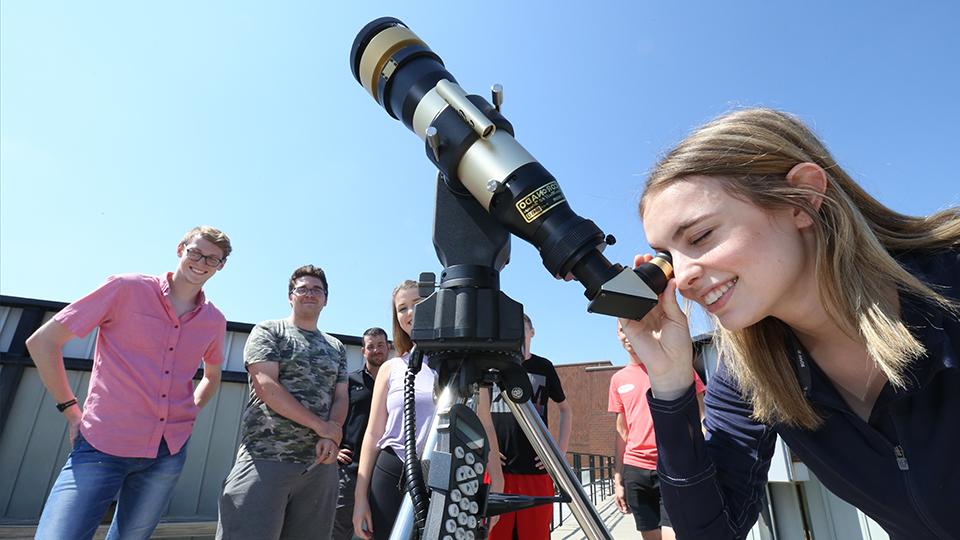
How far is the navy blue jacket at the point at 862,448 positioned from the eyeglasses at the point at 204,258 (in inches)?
90.9

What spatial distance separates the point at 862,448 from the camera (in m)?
1.08

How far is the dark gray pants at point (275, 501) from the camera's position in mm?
2213

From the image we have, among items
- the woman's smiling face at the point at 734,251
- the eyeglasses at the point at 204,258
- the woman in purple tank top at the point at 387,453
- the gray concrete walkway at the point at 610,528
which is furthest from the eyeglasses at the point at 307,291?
the gray concrete walkway at the point at 610,528

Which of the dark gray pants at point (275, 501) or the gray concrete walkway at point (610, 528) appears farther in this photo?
the gray concrete walkway at point (610, 528)

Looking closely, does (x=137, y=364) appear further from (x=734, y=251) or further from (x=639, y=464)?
(x=639, y=464)

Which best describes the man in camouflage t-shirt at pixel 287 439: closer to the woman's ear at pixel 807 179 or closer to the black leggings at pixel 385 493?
the black leggings at pixel 385 493

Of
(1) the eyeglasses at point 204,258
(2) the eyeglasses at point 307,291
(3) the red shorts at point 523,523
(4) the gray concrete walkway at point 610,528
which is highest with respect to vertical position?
(1) the eyeglasses at point 204,258

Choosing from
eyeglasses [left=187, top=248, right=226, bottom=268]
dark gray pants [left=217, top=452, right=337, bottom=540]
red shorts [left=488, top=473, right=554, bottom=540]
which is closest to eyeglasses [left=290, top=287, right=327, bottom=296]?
eyeglasses [left=187, top=248, right=226, bottom=268]

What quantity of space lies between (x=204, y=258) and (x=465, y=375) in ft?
7.04

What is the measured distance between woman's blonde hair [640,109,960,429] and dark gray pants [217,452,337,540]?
2.09m

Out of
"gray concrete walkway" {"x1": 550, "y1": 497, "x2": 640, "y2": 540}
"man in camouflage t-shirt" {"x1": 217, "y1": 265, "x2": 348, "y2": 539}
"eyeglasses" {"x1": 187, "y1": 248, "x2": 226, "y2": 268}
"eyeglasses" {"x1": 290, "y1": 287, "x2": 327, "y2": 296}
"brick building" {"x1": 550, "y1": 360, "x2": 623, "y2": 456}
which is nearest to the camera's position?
"man in camouflage t-shirt" {"x1": 217, "y1": 265, "x2": 348, "y2": 539}

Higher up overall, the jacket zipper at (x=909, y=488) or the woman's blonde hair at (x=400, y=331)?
the woman's blonde hair at (x=400, y=331)

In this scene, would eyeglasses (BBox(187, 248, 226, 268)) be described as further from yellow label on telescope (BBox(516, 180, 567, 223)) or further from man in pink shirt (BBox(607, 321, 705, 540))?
man in pink shirt (BBox(607, 321, 705, 540))

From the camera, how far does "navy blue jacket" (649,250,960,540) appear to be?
0.97 m
